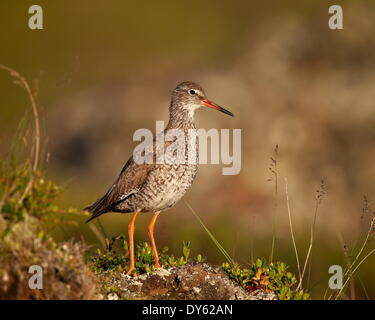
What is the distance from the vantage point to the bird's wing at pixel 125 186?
9320 mm

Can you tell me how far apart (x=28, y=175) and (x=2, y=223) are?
572 millimetres

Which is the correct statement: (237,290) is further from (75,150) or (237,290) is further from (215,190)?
(75,150)

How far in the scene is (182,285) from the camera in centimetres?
714

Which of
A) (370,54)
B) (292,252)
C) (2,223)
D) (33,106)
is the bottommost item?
(292,252)

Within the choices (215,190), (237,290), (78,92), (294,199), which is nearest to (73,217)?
(215,190)

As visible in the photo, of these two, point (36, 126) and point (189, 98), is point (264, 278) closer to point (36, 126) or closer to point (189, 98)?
point (36, 126)

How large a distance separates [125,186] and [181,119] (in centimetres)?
138

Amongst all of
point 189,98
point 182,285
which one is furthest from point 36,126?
point 189,98

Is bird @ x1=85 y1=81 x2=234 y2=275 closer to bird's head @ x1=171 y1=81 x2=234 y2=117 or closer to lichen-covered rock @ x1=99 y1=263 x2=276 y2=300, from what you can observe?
bird's head @ x1=171 y1=81 x2=234 y2=117

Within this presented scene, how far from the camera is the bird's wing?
932 cm

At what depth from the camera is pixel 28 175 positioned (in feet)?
20.5

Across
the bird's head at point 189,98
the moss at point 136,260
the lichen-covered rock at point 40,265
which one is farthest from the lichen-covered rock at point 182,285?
the bird's head at point 189,98

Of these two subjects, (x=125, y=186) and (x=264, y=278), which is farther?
(x=125, y=186)

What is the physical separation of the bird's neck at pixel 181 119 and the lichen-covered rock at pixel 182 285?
3.10 m
